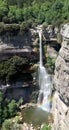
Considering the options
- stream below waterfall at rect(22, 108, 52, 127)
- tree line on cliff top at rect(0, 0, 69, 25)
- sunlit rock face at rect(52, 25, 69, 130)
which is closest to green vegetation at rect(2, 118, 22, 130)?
stream below waterfall at rect(22, 108, 52, 127)

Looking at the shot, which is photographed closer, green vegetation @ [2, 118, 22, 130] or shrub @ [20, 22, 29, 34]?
green vegetation @ [2, 118, 22, 130]

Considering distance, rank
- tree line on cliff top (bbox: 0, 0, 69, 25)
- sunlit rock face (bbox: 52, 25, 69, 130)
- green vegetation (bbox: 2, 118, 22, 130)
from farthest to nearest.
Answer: tree line on cliff top (bbox: 0, 0, 69, 25)
green vegetation (bbox: 2, 118, 22, 130)
sunlit rock face (bbox: 52, 25, 69, 130)

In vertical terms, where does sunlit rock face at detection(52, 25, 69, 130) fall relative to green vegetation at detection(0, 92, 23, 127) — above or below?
above

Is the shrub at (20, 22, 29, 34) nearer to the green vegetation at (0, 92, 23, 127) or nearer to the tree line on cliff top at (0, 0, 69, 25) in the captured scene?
the tree line on cliff top at (0, 0, 69, 25)

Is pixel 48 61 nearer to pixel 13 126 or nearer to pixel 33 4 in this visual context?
pixel 13 126

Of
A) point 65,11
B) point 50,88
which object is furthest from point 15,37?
point 65,11

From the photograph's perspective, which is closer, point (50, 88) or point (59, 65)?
point (59, 65)

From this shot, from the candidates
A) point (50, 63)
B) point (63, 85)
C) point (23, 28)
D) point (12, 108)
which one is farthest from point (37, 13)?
point (63, 85)
